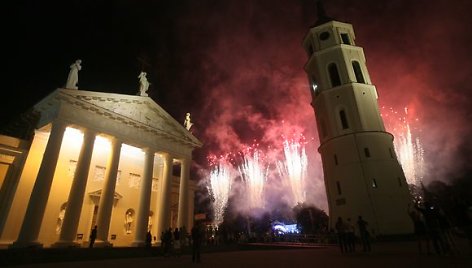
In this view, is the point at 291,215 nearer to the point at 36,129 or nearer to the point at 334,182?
the point at 334,182

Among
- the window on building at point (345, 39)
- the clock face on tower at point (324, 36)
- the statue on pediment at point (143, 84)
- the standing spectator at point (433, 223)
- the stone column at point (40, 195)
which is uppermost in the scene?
the clock face on tower at point (324, 36)

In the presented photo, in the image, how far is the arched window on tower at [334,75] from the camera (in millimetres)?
34375

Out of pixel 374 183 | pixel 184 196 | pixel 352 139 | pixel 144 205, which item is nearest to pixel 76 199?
pixel 144 205

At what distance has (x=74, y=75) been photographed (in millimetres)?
21531

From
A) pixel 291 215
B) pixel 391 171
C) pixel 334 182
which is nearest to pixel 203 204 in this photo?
pixel 291 215

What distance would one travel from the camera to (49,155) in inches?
719

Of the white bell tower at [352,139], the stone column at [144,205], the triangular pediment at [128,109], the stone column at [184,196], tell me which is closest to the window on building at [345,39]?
the white bell tower at [352,139]

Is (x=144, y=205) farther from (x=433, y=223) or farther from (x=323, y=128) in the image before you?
(x=323, y=128)

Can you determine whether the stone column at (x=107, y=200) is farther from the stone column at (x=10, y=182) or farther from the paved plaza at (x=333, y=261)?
the paved plaza at (x=333, y=261)

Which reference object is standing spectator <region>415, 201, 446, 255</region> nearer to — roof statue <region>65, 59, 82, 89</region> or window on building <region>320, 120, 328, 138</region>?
roof statue <region>65, 59, 82, 89</region>

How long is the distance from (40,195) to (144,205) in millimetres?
7919

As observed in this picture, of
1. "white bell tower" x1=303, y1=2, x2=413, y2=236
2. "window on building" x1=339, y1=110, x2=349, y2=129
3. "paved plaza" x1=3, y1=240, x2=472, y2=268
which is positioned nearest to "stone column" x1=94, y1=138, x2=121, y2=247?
"paved plaza" x1=3, y1=240, x2=472, y2=268

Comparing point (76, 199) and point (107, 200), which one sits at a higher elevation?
point (107, 200)

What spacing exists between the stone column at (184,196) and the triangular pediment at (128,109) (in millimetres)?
2498
